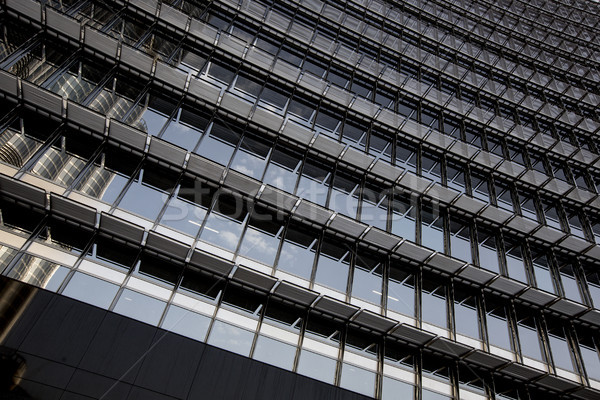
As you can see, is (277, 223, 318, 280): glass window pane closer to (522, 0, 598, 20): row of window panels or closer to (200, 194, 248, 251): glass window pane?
(200, 194, 248, 251): glass window pane

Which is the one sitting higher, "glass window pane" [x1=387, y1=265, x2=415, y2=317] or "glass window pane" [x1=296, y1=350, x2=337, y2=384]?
"glass window pane" [x1=387, y1=265, x2=415, y2=317]

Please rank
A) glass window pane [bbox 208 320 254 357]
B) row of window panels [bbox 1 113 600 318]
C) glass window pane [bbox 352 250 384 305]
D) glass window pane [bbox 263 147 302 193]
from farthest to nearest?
glass window pane [bbox 263 147 302 193] → glass window pane [bbox 352 250 384 305] → row of window panels [bbox 1 113 600 318] → glass window pane [bbox 208 320 254 357]

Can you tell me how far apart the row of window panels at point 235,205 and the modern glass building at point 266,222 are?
9 centimetres

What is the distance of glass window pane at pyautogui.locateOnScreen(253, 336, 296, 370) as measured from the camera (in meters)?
12.7

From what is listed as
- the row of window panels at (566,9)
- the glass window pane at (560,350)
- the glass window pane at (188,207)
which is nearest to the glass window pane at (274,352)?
the glass window pane at (188,207)

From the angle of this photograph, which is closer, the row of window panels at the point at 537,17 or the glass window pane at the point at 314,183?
the glass window pane at the point at 314,183

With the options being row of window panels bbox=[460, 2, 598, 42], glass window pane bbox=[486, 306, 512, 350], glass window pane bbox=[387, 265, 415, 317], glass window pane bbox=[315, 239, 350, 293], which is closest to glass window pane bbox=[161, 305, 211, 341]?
glass window pane bbox=[315, 239, 350, 293]

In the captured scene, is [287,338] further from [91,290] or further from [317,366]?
[91,290]

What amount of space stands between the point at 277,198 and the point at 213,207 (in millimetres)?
2641

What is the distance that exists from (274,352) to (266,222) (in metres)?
5.16

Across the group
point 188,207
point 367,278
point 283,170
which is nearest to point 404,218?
point 367,278

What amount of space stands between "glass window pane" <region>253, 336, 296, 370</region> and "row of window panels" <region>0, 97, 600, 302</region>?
9.69 feet

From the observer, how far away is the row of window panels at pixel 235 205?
13367 mm

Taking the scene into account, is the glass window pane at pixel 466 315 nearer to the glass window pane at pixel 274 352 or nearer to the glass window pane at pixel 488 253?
the glass window pane at pixel 488 253
